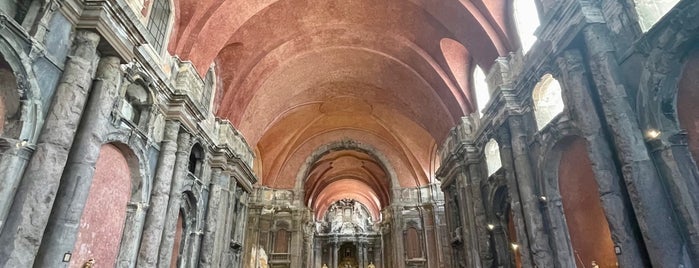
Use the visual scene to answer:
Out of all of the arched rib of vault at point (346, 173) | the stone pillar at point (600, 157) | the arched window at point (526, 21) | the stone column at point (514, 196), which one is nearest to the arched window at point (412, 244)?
the arched rib of vault at point (346, 173)

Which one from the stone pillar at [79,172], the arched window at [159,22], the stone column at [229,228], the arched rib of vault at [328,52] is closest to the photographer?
the stone pillar at [79,172]

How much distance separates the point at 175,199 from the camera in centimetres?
934

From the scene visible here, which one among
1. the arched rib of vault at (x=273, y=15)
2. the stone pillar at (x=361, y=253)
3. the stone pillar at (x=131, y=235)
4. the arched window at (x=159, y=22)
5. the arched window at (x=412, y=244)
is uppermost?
the arched rib of vault at (x=273, y=15)

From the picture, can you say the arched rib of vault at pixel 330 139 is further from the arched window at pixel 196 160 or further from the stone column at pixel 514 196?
the stone column at pixel 514 196

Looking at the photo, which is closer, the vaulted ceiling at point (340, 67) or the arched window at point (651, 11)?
the arched window at point (651, 11)

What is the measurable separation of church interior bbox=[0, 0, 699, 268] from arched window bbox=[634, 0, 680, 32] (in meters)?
0.04

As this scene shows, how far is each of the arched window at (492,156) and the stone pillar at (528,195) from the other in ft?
7.52

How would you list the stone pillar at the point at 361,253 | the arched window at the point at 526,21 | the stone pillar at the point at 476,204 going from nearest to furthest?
the arched window at the point at 526,21
the stone pillar at the point at 476,204
the stone pillar at the point at 361,253

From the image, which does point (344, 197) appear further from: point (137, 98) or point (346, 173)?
point (137, 98)

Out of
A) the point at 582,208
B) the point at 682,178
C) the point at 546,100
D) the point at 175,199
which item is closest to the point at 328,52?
the point at 175,199

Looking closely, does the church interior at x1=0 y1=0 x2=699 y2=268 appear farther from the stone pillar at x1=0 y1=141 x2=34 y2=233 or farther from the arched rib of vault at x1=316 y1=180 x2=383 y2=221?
the arched rib of vault at x1=316 y1=180 x2=383 y2=221

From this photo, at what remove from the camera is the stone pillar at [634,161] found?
5242 millimetres

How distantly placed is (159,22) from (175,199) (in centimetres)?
455

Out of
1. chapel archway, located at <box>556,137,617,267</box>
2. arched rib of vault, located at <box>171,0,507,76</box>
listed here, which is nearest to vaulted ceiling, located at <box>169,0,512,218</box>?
arched rib of vault, located at <box>171,0,507,76</box>
